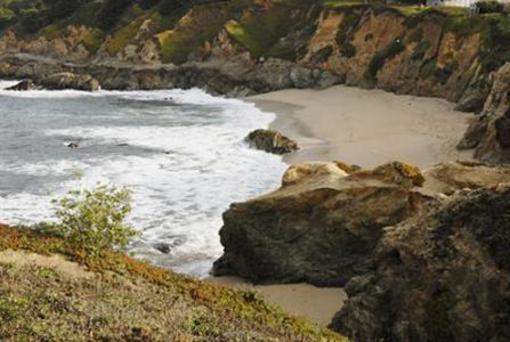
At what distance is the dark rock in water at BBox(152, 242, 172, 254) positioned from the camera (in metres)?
21.7

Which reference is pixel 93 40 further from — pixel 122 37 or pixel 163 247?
pixel 163 247

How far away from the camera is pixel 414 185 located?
18.6 meters

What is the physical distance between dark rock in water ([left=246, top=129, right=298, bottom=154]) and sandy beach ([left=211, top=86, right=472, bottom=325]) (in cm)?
81

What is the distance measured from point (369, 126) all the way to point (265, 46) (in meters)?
39.8

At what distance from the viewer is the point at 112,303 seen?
1121cm

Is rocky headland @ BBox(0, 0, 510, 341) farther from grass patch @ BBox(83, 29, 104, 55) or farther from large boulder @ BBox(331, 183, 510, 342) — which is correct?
grass patch @ BBox(83, 29, 104, 55)

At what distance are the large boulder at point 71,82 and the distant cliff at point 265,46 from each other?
14.8ft

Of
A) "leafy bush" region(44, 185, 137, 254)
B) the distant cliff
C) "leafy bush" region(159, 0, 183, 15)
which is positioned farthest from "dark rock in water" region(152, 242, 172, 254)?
"leafy bush" region(159, 0, 183, 15)

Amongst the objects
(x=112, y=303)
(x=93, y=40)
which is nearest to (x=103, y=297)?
(x=112, y=303)

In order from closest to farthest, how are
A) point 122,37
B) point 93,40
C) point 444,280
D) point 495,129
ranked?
point 444,280
point 495,129
point 122,37
point 93,40

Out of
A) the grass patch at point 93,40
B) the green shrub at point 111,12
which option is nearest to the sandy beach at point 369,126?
the grass patch at point 93,40

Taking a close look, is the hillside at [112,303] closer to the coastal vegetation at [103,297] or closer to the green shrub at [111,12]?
the coastal vegetation at [103,297]

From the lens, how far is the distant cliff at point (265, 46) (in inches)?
2103

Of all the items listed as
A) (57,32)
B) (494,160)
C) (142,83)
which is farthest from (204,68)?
(494,160)
